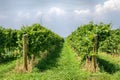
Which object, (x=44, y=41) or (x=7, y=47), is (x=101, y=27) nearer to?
(x=44, y=41)

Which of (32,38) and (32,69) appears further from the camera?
(32,38)

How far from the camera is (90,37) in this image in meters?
22.4

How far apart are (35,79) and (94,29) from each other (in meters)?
9.16

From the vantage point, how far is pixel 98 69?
2106 centimetres

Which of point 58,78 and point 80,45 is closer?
point 58,78

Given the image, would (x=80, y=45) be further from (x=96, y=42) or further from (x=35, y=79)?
(x=35, y=79)

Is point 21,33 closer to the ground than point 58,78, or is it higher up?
higher up

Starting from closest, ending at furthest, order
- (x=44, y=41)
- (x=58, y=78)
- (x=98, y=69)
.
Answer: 1. (x=58, y=78)
2. (x=98, y=69)
3. (x=44, y=41)

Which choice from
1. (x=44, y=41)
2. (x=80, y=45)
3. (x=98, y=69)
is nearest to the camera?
(x=98, y=69)

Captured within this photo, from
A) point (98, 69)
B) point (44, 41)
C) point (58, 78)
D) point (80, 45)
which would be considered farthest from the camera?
point (44, 41)

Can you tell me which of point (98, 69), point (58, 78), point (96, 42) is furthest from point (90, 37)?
point (58, 78)

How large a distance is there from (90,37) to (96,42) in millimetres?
602

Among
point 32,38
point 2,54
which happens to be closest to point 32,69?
point 32,38

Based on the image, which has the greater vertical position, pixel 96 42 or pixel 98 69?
pixel 96 42
